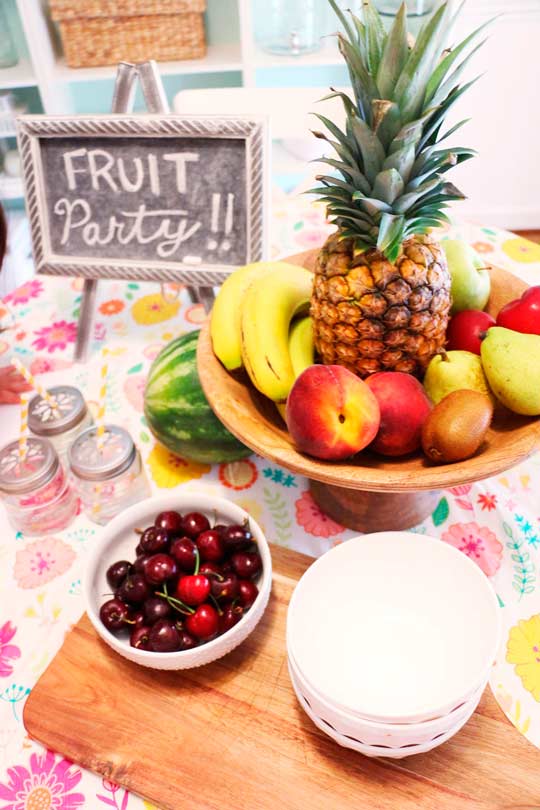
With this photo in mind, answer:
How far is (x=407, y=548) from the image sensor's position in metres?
0.58

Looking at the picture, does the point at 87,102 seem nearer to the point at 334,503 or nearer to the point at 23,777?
the point at 334,503

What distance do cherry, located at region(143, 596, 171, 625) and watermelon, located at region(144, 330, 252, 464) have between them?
24 cm

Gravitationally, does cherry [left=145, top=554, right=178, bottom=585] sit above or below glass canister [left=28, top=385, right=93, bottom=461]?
below

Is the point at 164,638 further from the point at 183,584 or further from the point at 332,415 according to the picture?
the point at 332,415

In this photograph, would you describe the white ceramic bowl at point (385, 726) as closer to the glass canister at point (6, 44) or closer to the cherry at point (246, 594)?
the cherry at point (246, 594)

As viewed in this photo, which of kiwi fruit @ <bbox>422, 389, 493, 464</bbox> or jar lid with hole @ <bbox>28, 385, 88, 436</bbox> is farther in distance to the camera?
jar lid with hole @ <bbox>28, 385, 88, 436</bbox>

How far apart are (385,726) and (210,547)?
252mm

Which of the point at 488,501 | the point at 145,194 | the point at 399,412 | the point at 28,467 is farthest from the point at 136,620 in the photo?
the point at 145,194

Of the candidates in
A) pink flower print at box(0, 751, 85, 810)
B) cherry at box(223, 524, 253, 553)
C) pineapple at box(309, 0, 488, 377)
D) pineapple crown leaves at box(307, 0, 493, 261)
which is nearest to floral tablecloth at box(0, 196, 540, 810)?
pink flower print at box(0, 751, 85, 810)

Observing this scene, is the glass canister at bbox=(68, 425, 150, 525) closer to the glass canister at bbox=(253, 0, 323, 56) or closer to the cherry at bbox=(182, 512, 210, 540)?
the cherry at bbox=(182, 512, 210, 540)

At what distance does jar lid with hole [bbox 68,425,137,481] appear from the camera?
2.31 feet

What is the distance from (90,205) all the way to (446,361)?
0.64 meters

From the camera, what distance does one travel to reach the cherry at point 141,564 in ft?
2.00

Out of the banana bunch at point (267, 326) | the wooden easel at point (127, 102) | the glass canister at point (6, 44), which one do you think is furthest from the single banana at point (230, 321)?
the glass canister at point (6, 44)
